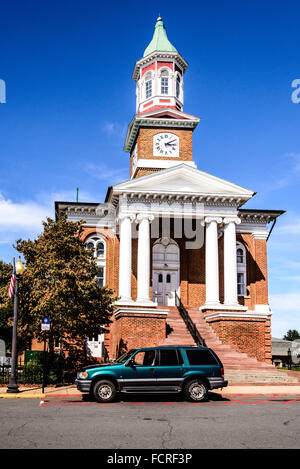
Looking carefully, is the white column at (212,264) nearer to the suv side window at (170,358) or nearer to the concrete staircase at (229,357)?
the concrete staircase at (229,357)

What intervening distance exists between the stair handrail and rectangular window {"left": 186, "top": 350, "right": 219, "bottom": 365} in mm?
7282

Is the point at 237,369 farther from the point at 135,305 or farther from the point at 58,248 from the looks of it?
the point at 58,248

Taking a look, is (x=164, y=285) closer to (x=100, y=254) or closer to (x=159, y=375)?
(x=100, y=254)

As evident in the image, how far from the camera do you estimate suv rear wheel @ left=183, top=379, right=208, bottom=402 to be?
1542 cm

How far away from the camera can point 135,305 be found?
2786 centimetres

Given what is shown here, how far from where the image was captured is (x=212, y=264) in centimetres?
3020

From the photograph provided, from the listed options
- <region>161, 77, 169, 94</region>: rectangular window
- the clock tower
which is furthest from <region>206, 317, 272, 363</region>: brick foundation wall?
<region>161, 77, 169, 94</region>: rectangular window

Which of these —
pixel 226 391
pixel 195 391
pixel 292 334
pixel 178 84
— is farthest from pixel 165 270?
pixel 292 334

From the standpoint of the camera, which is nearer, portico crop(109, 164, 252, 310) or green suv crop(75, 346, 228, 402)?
green suv crop(75, 346, 228, 402)

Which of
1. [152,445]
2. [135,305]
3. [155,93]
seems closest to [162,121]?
[155,93]

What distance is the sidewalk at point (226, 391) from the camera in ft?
56.7

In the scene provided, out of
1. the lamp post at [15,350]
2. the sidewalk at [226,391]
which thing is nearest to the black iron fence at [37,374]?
the sidewalk at [226,391]

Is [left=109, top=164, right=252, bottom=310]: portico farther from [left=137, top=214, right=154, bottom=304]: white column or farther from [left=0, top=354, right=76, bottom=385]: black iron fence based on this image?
[left=0, top=354, right=76, bottom=385]: black iron fence
